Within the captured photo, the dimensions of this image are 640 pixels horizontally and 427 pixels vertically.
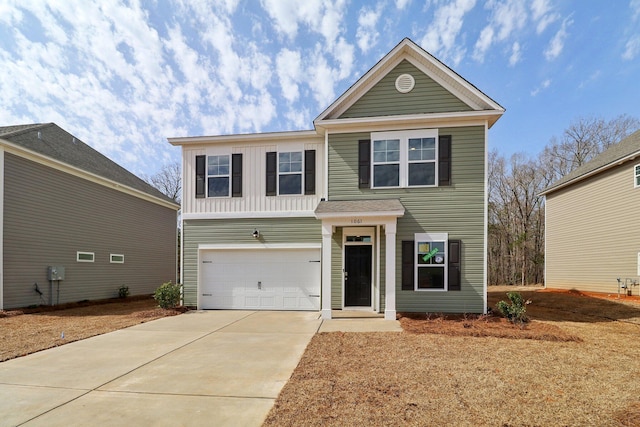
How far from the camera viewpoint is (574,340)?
680cm

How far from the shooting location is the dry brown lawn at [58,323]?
6758 mm

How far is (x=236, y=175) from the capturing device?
440 inches

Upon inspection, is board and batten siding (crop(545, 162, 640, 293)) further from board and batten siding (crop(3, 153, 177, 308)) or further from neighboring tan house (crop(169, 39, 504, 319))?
board and batten siding (crop(3, 153, 177, 308))

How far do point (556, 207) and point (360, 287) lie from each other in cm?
1412

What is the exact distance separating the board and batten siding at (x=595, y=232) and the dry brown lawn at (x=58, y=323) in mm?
16655

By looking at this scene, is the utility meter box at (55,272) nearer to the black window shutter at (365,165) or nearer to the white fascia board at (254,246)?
the white fascia board at (254,246)

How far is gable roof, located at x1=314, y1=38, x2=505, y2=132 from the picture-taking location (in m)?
9.54

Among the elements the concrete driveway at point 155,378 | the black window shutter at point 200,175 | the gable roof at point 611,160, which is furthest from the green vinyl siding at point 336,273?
the gable roof at point 611,160

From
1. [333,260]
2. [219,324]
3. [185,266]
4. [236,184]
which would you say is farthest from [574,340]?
[185,266]

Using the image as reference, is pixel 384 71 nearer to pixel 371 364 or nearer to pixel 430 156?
pixel 430 156

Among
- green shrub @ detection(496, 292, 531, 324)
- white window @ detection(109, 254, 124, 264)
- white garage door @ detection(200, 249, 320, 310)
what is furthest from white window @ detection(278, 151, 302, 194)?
white window @ detection(109, 254, 124, 264)

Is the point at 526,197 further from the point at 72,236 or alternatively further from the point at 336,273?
the point at 72,236

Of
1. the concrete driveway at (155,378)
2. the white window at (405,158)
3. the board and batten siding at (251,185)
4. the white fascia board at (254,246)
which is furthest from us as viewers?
the board and batten siding at (251,185)

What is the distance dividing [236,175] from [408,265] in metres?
6.14
